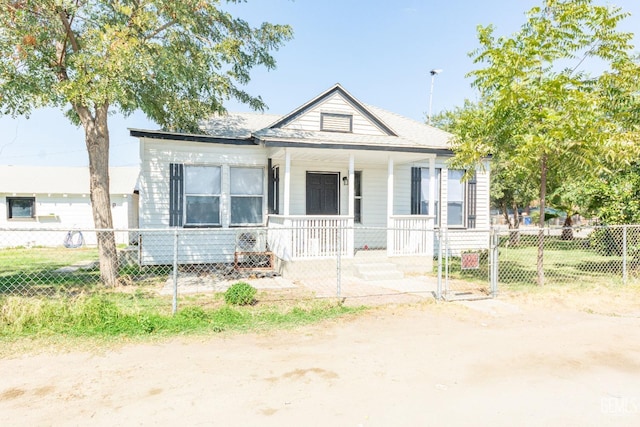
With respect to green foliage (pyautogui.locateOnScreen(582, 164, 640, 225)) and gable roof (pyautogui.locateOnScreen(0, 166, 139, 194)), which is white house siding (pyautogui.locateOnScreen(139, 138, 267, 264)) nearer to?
green foliage (pyautogui.locateOnScreen(582, 164, 640, 225))

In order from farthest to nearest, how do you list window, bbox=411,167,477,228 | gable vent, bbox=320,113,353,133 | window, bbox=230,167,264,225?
1. window, bbox=411,167,477,228
2. gable vent, bbox=320,113,353,133
3. window, bbox=230,167,264,225

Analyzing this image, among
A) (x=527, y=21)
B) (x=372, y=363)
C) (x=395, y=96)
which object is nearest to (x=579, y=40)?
(x=527, y=21)

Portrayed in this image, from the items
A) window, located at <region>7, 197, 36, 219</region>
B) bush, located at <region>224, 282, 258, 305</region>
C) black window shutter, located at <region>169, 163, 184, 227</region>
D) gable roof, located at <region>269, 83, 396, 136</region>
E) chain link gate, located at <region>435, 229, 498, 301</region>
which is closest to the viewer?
bush, located at <region>224, 282, 258, 305</region>

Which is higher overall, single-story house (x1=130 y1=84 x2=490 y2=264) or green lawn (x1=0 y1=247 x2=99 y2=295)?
single-story house (x1=130 y1=84 x2=490 y2=264)

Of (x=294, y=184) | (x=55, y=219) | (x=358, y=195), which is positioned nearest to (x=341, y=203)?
(x=358, y=195)

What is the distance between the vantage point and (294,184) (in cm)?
1141

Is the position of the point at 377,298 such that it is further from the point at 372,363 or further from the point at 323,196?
the point at 323,196

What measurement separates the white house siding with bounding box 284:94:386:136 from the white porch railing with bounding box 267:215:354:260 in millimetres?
3277

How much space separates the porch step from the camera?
9023 millimetres

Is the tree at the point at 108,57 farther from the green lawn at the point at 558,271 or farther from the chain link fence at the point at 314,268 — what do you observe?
the green lawn at the point at 558,271

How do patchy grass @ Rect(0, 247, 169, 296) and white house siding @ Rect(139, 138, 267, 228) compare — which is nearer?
patchy grass @ Rect(0, 247, 169, 296)

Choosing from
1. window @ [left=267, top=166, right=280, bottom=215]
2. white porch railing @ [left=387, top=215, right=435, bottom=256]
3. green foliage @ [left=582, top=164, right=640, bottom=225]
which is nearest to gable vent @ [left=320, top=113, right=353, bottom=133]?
window @ [left=267, top=166, right=280, bottom=215]

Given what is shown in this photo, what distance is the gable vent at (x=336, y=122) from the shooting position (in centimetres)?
1163

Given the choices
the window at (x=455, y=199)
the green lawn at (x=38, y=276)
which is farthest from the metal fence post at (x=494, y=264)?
the green lawn at (x=38, y=276)
